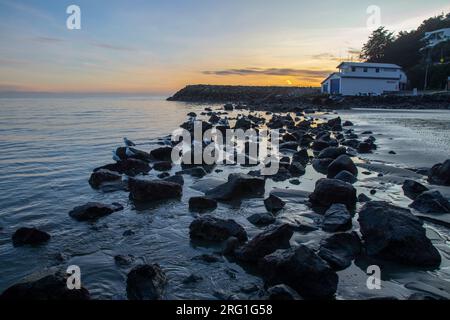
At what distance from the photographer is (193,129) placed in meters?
28.0

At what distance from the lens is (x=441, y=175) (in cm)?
1083

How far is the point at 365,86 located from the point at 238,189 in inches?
2841

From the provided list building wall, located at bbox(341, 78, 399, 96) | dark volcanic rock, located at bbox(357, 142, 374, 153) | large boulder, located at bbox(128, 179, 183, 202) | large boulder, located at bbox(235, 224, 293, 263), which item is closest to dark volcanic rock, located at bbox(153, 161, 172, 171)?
large boulder, located at bbox(128, 179, 183, 202)

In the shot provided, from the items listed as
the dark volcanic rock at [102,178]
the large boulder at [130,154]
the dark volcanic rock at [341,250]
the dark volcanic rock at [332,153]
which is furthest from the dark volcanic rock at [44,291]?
the dark volcanic rock at [332,153]

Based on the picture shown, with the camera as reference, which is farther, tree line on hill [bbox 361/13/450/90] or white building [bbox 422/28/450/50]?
white building [bbox 422/28/450/50]

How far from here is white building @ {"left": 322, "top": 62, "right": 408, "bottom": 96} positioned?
73500 mm

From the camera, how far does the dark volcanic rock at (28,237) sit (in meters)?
7.07

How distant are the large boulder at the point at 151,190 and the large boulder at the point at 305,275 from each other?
5080 millimetres

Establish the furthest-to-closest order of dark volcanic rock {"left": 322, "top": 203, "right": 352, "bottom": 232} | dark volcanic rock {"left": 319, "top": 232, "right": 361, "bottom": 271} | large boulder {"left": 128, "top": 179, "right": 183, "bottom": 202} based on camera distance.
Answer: large boulder {"left": 128, "top": 179, "right": 183, "bottom": 202}
dark volcanic rock {"left": 322, "top": 203, "right": 352, "bottom": 232}
dark volcanic rock {"left": 319, "top": 232, "right": 361, "bottom": 271}

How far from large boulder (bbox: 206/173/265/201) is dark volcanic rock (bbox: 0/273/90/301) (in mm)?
5208

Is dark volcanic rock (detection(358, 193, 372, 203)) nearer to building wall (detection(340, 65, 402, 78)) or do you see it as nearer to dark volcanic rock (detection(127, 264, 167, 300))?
dark volcanic rock (detection(127, 264, 167, 300))
